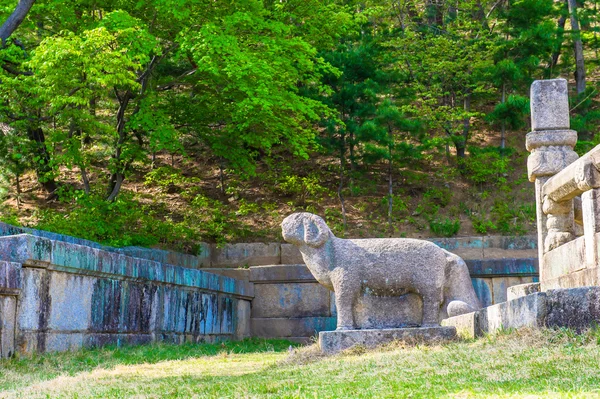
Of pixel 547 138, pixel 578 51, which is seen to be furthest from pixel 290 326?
pixel 578 51

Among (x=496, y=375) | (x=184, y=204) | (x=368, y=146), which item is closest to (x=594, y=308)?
(x=496, y=375)

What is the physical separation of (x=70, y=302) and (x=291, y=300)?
6599mm

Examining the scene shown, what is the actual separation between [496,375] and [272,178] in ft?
51.5

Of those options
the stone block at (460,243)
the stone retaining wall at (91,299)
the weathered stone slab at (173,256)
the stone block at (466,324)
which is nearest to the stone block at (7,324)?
the stone retaining wall at (91,299)

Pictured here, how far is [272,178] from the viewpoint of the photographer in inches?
798

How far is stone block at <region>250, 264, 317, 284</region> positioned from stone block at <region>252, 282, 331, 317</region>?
0.38ft

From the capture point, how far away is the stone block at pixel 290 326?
14.1 m

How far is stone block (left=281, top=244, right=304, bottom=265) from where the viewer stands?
652 inches

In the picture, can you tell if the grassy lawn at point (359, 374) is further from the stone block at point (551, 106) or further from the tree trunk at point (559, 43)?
the tree trunk at point (559, 43)

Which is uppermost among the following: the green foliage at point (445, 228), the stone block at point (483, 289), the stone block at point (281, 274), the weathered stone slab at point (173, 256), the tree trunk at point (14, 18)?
the tree trunk at point (14, 18)

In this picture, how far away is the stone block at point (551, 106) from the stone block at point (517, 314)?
281 cm

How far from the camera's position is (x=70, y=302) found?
27.3 ft

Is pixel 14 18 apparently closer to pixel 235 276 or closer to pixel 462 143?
pixel 235 276

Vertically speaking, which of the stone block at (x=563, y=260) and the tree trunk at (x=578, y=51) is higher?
the tree trunk at (x=578, y=51)
